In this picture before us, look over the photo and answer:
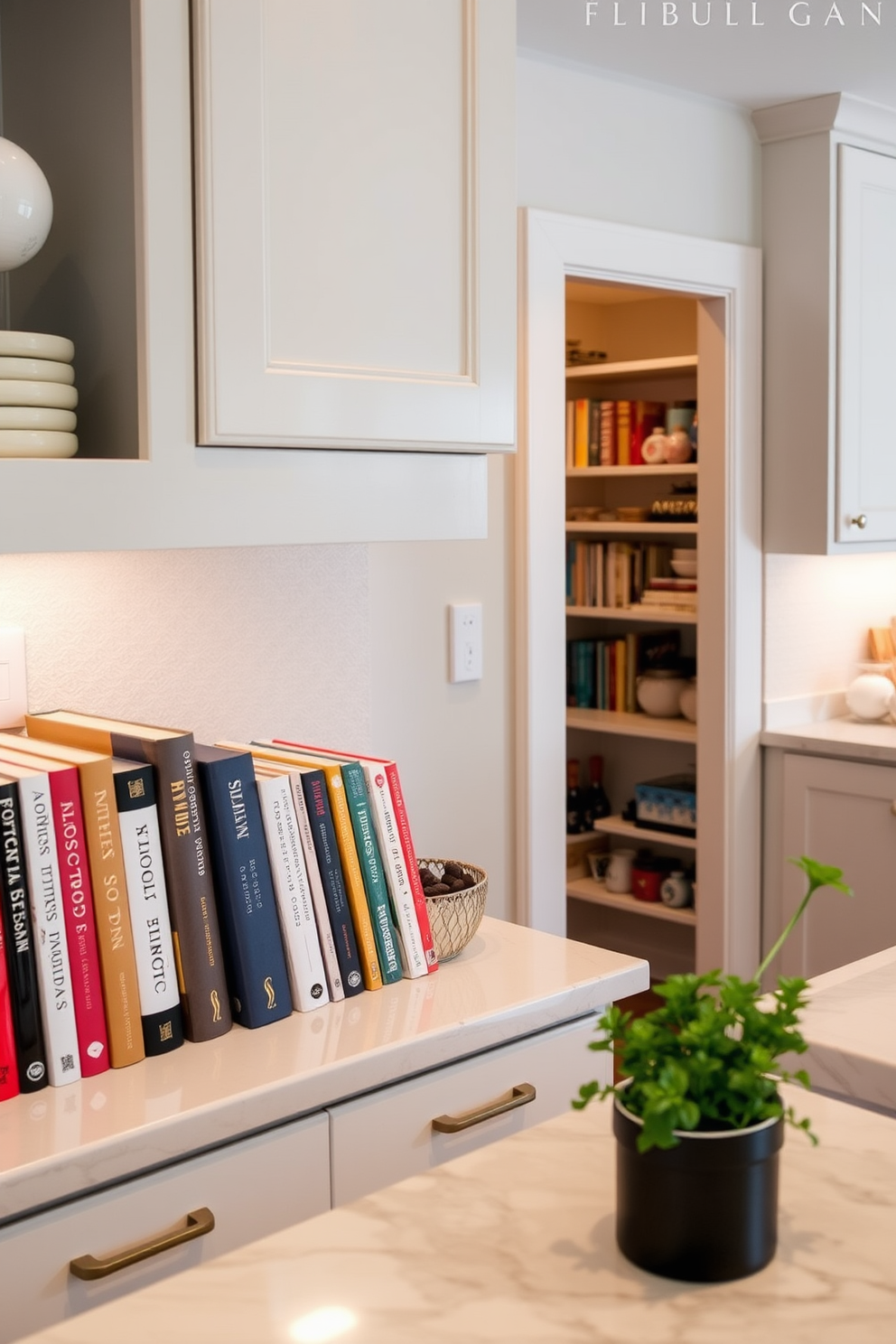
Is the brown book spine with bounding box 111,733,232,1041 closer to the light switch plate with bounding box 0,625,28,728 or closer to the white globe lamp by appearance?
Result: the light switch plate with bounding box 0,625,28,728

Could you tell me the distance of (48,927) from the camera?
136 cm

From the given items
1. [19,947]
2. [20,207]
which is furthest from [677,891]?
[20,207]

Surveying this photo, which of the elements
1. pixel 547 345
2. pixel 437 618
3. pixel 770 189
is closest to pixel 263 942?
pixel 437 618

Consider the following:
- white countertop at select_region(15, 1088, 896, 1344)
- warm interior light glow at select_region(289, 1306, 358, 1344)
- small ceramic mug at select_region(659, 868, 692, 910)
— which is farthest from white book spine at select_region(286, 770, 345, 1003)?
small ceramic mug at select_region(659, 868, 692, 910)

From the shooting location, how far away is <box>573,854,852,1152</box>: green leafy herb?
0.79 m

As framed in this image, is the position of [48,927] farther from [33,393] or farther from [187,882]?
[33,393]

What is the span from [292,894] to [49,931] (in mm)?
295

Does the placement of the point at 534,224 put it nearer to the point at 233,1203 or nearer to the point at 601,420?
the point at 601,420

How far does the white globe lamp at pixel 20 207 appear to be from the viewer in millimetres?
1408

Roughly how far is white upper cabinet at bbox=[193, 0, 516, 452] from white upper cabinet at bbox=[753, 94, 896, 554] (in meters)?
1.56

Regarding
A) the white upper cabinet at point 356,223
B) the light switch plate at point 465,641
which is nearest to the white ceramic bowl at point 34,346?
the white upper cabinet at point 356,223

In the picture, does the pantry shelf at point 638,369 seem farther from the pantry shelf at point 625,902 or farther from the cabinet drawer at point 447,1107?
the cabinet drawer at point 447,1107

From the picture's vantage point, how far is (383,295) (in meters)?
1.63

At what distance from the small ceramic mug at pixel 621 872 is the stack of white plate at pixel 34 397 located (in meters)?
2.84
